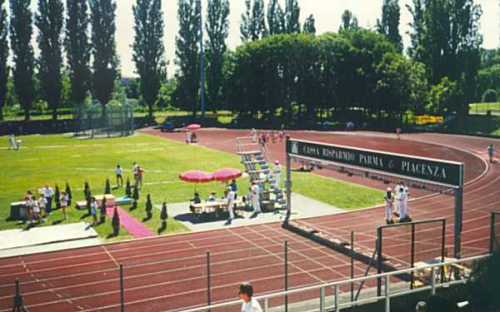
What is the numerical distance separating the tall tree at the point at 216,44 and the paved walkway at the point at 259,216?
6178 centimetres

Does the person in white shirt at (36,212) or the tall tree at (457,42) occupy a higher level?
the tall tree at (457,42)

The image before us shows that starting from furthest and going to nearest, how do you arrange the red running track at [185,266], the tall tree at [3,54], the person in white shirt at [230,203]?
1. the tall tree at [3,54]
2. the person in white shirt at [230,203]
3. the red running track at [185,266]

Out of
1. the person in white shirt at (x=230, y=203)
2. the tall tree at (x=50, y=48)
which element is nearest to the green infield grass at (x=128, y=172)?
the person in white shirt at (x=230, y=203)

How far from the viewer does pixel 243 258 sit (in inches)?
754

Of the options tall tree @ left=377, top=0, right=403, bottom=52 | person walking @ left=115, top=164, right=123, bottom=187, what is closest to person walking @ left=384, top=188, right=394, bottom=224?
person walking @ left=115, top=164, right=123, bottom=187

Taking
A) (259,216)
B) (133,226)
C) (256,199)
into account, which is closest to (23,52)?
(133,226)

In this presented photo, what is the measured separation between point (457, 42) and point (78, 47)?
53.5 meters

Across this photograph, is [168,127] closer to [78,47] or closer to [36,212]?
[78,47]

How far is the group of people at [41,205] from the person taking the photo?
24.8 metres

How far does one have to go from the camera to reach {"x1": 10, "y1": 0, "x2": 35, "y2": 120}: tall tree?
3086 inches

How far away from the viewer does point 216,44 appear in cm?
8944

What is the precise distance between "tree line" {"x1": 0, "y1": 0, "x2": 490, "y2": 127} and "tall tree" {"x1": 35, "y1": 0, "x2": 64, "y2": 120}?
0.15 metres

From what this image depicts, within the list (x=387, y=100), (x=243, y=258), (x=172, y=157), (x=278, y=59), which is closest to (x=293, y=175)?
(x=172, y=157)

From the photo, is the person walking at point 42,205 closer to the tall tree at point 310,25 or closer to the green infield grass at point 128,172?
the green infield grass at point 128,172
